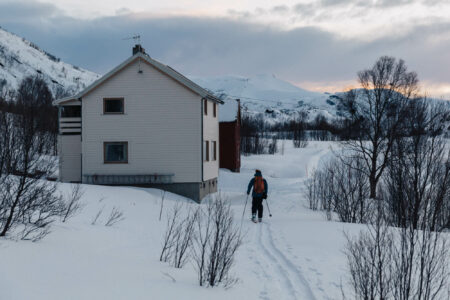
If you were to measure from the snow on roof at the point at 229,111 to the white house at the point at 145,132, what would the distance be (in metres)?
12.4

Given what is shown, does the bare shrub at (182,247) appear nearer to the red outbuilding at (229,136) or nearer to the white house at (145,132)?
the white house at (145,132)

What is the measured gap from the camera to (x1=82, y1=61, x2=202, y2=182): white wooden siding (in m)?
24.5

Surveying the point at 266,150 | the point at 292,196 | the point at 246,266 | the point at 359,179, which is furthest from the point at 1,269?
the point at 266,150

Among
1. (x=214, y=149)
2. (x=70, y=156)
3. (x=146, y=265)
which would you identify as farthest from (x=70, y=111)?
(x=146, y=265)

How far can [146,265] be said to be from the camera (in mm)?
7512

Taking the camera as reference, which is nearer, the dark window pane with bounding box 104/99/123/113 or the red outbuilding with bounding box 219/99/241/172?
the dark window pane with bounding box 104/99/123/113

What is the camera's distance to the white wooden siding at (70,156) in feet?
84.8

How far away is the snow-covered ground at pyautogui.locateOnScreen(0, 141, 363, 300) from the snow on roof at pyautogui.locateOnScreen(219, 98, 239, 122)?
22464mm

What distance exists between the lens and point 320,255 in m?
9.91

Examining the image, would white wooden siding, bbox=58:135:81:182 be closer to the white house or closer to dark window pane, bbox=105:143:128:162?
the white house

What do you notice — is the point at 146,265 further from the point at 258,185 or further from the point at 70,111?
the point at 70,111

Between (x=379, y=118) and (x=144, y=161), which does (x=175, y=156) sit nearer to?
(x=144, y=161)

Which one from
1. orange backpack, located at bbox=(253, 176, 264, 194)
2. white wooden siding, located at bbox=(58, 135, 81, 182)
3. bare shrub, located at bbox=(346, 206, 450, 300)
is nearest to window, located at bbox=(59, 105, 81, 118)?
white wooden siding, located at bbox=(58, 135, 81, 182)

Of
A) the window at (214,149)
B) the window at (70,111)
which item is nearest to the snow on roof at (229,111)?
the window at (214,149)
